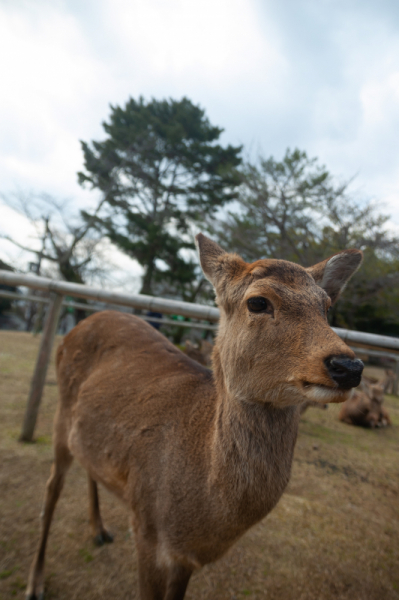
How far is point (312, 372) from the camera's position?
43.4 inches

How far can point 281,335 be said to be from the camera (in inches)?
50.0

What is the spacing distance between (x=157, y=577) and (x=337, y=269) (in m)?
1.79

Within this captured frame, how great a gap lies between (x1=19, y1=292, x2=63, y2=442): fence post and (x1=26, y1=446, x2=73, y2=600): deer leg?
1365 mm

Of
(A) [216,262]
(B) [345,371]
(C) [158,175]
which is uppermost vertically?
(C) [158,175]

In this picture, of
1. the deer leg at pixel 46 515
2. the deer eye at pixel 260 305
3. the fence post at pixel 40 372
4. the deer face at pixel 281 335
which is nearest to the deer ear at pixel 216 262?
the deer face at pixel 281 335

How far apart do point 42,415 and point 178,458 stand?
11.4ft

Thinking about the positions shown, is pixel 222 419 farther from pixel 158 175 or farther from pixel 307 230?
pixel 158 175

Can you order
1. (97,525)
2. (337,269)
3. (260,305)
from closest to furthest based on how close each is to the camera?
1. (260,305)
2. (337,269)
3. (97,525)

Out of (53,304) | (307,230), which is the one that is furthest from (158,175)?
(53,304)

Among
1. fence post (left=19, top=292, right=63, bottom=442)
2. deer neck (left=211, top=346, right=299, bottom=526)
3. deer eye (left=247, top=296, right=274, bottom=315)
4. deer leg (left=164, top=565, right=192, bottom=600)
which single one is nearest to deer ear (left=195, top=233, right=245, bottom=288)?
deer eye (left=247, top=296, right=274, bottom=315)

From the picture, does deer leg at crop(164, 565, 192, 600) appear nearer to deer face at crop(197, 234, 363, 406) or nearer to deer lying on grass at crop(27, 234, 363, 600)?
deer lying on grass at crop(27, 234, 363, 600)

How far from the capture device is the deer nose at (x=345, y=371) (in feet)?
3.34

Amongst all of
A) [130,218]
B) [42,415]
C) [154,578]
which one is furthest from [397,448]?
[130,218]

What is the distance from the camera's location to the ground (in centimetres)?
198
